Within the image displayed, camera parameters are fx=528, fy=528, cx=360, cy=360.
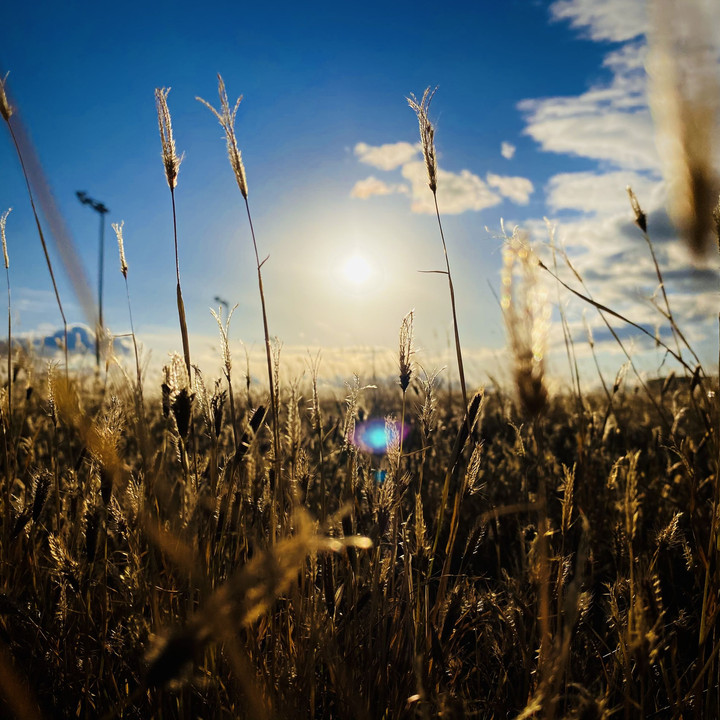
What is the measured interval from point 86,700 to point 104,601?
0.24 meters

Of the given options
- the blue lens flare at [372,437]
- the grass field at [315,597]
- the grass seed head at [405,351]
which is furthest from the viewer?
the blue lens flare at [372,437]

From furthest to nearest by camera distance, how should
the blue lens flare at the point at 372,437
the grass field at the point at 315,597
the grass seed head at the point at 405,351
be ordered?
1. the blue lens flare at the point at 372,437
2. the grass seed head at the point at 405,351
3. the grass field at the point at 315,597

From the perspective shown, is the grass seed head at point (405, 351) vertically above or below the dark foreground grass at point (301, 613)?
above

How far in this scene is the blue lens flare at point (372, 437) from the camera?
1946mm

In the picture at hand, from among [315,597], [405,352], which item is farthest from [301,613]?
[405,352]

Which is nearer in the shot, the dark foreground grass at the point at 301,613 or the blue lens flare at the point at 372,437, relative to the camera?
the dark foreground grass at the point at 301,613

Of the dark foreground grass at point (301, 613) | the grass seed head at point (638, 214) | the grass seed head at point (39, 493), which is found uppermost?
the grass seed head at point (638, 214)

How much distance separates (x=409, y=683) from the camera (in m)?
1.32

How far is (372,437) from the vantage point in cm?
389

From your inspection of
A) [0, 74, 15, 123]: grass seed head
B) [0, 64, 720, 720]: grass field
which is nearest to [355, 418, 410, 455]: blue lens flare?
[0, 64, 720, 720]: grass field

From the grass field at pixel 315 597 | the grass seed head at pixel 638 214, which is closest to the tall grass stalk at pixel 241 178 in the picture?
the grass field at pixel 315 597

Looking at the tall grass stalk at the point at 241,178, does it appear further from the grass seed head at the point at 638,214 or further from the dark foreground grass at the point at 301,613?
the grass seed head at the point at 638,214

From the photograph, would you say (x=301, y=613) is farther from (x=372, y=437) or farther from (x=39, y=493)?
(x=372, y=437)

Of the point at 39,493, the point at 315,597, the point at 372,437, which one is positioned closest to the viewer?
the point at 315,597
